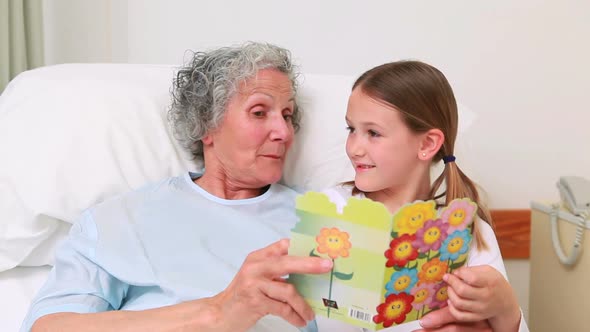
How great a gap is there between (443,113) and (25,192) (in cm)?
99

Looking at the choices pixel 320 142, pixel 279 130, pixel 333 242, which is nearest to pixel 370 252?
pixel 333 242

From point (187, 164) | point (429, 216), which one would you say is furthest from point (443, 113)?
point (187, 164)

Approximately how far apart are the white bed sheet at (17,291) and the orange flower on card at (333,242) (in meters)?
0.80

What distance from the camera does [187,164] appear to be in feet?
5.35

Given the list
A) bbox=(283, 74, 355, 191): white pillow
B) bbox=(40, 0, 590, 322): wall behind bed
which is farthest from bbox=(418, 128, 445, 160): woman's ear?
bbox=(40, 0, 590, 322): wall behind bed

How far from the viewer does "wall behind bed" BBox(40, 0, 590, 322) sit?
1.94 m

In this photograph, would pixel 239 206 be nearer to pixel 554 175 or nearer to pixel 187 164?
pixel 187 164

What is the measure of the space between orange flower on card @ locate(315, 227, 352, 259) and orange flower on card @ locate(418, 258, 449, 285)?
15 cm

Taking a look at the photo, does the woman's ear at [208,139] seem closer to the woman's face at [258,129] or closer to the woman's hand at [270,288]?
the woman's face at [258,129]

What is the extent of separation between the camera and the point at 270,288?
94 centimetres

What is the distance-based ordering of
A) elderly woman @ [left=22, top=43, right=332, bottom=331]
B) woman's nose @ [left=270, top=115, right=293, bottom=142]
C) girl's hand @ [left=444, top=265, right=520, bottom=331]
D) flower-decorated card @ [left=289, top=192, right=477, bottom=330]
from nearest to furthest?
1. flower-decorated card @ [left=289, top=192, right=477, bottom=330]
2. girl's hand @ [left=444, top=265, right=520, bottom=331]
3. elderly woman @ [left=22, top=43, right=332, bottom=331]
4. woman's nose @ [left=270, top=115, right=293, bottom=142]

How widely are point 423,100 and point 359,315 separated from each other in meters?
0.46

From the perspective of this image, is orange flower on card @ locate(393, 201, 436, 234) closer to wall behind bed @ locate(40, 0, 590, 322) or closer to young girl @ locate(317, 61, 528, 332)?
young girl @ locate(317, 61, 528, 332)

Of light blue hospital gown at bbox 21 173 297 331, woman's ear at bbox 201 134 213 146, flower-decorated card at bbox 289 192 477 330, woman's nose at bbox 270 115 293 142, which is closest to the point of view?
flower-decorated card at bbox 289 192 477 330
